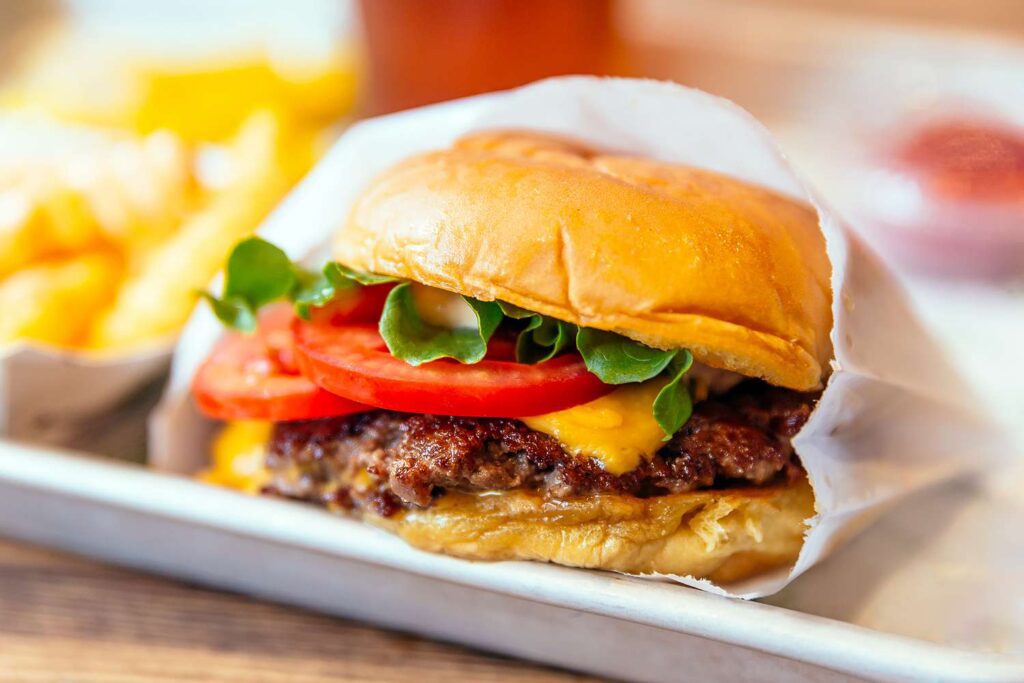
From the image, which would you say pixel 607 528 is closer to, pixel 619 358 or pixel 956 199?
pixel 619 358

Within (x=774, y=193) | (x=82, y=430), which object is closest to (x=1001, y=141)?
(x=774, y=193)

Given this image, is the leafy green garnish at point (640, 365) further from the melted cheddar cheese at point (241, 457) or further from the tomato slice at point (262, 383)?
the melted cheddar cheese at point (241, 457)

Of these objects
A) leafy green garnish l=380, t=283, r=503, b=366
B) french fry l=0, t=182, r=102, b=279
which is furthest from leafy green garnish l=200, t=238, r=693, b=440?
french fry l=0, t=182, r=102, b=279

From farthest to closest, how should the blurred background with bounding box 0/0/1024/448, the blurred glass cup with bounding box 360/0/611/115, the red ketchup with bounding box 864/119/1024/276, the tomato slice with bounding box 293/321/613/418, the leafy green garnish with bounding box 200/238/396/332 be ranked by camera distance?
the blurred glass cup with bounding box 360/0/611/115
the red ketchup with bounding box 864/119/1024/276
the blurred background with bounding box 0/0/1024/448
the leafy green garnish with bounding box 200/238/396/332
the tomato slice with bounding box 293/321/613/418

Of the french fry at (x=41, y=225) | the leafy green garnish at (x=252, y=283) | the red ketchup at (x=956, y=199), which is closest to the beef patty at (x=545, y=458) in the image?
the leafy green garnish at (x=252, y=283)

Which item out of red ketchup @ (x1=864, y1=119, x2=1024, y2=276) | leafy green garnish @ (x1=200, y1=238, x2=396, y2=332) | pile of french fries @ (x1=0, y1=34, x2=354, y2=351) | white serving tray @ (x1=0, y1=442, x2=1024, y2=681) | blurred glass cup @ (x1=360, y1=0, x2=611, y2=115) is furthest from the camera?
blurred glass cup @ (x1=360, y1=0, x2=611, y2=115)

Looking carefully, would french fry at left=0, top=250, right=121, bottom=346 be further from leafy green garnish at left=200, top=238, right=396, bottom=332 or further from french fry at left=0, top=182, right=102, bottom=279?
leafy green garnish at left=200, top=238, right=396, bottom=332

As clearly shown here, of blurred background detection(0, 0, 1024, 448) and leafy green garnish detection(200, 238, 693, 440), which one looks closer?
leafy green garnish detection(200, 238, 693, 440)
